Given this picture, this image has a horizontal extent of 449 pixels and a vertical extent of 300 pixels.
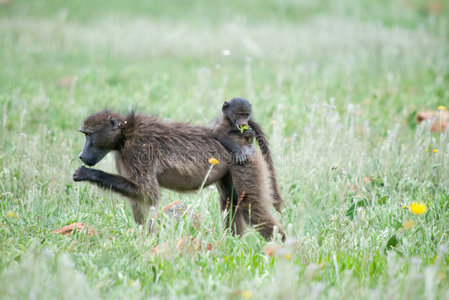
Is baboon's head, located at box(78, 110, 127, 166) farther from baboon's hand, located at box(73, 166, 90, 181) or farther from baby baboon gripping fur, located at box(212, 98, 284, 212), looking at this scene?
baby baboon gripping fur, located at box(212, 98, 284, 212)

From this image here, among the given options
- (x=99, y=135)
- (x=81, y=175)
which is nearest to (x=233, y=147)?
(x=99, y=135)

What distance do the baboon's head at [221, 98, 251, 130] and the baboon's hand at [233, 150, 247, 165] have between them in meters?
0.29

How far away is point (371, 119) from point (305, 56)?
5281 mm

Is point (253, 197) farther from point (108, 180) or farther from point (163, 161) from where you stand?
point (108, 180)

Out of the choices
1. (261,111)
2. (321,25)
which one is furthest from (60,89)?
(321,25)

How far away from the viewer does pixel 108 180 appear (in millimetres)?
4668

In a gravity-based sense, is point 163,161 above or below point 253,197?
above

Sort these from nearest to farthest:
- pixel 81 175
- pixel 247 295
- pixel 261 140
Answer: pixel 247 295, pixel 81 175, pixel 261 140

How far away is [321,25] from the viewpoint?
1659 cm

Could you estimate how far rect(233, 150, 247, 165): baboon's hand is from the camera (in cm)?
490

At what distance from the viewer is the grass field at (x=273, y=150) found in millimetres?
3654

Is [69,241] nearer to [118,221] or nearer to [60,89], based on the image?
[118,221]

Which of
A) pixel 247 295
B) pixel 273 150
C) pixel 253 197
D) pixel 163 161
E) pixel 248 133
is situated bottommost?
pixel 247 295

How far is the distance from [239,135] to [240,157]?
0.35 metres
